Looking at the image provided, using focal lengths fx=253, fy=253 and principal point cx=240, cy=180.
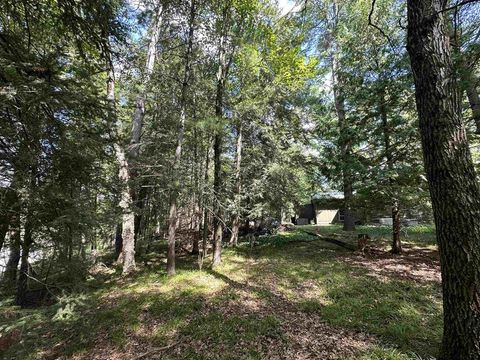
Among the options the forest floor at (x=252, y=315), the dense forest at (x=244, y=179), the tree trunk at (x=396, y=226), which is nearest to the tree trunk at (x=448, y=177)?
the dense forest at (x=244, y=179)

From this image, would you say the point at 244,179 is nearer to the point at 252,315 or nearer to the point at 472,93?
the point at 252,315

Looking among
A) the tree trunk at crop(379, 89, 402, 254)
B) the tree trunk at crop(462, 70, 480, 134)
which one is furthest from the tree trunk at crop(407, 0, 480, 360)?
the tree trunk at crop(379, 89, 402, 254)

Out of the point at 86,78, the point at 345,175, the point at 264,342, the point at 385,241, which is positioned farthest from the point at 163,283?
the point at 385,241

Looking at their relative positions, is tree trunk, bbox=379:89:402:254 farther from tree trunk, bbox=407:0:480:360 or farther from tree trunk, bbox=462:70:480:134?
tree trunk, bbox=407:0:480:360

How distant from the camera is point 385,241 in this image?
32.1ft

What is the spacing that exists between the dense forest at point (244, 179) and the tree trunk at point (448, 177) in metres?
0.02

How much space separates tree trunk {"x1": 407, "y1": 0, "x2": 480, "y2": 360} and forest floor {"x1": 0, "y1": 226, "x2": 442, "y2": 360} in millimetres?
1218

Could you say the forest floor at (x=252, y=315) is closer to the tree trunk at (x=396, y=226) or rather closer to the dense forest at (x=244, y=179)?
the dense forest at (x=244, y=179)

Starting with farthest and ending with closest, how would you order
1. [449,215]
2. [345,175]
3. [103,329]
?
1. [345,175]
2. [103,329]
3. [449,215]

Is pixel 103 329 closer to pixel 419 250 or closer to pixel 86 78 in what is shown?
pixel 86 78

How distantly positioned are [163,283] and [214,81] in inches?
295

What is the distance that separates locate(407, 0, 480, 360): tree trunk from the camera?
99.3 inches

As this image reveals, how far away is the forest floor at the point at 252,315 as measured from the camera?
370 centimetres

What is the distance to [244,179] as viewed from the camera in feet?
41.0
